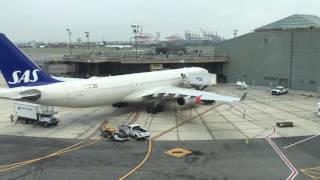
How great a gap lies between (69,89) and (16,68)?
21.3 ft

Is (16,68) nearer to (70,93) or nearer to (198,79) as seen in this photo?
(70,93)

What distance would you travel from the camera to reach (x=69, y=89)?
4469cm

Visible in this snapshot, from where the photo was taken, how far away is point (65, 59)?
102750mm

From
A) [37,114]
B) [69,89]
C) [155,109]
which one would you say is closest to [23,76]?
[69,89]

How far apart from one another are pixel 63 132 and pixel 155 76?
68.7ft

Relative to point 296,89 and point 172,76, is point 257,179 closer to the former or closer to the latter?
point 172,76

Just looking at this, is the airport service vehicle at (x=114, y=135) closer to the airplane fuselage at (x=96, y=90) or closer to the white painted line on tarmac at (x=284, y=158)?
Result: the airplane fuselage at (x=96, y=90)

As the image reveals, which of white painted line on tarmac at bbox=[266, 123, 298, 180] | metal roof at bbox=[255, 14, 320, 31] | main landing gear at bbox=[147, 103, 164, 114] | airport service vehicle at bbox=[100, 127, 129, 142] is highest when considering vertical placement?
metal roof at bbox=[255, 14, 320, 31]

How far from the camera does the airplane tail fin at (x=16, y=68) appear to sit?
42.1 m

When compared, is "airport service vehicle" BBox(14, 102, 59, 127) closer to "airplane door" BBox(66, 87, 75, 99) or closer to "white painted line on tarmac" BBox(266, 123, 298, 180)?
"airplane door" BBox(66, 87, 75, 99)

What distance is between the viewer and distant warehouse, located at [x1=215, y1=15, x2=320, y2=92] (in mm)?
72062

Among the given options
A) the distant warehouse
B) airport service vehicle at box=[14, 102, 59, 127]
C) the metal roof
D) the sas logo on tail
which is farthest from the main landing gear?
the metal roof

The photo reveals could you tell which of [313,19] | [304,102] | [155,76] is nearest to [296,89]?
[304,102]

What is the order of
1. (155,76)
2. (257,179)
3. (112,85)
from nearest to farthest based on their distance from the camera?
(257,179)
(112,85)
(155,76)
